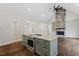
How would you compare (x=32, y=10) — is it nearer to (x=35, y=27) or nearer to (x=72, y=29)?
(x=35, y=27)

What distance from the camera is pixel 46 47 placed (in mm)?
1701

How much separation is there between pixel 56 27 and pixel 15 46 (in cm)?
74

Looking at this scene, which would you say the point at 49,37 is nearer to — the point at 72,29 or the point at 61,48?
the point at 61,48

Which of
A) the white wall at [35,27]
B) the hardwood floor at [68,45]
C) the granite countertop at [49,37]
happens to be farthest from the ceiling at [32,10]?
the hardwood floor at [68,45]

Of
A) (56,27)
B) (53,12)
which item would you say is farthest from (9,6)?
(56,27)

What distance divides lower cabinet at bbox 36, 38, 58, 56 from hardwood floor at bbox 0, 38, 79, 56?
0.09m

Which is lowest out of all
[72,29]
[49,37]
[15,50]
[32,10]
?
[15,50]

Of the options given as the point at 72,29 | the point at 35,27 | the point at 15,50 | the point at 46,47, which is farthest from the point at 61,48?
the point at 15,50

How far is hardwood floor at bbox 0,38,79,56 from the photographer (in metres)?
1.70

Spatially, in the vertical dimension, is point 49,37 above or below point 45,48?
above

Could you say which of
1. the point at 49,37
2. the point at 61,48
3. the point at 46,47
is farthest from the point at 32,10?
the point at 61,48

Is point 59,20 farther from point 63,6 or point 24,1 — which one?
point 24,1

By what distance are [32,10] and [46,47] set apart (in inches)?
25.6

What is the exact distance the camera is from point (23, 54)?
177cm
